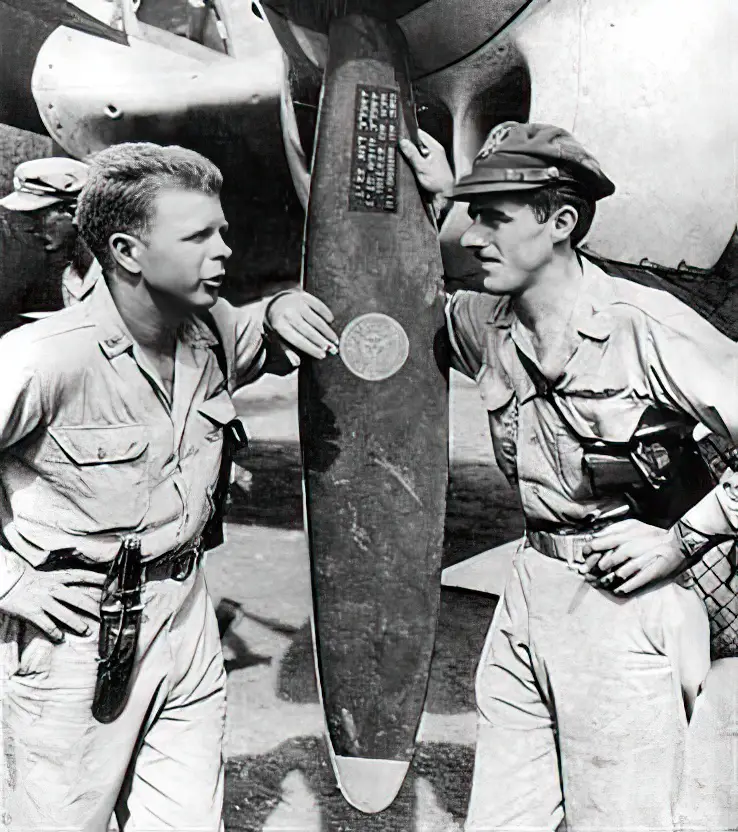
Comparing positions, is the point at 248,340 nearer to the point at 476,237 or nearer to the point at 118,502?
the point at 118,502

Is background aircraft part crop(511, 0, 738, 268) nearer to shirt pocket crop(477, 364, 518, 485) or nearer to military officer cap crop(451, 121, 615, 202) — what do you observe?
military officer cap crop(451, 121, 615, 202)

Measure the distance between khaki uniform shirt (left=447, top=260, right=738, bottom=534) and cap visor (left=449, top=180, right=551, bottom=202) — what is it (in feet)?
0.97

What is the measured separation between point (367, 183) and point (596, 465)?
1056 millimetres

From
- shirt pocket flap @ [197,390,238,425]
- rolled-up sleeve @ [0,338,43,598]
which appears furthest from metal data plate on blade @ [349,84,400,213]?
rolled-up sleeve @ [0,338,43,598]

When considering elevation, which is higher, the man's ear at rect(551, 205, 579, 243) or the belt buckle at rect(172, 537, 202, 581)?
the man's ear at rect(551, 205, 579, 243)

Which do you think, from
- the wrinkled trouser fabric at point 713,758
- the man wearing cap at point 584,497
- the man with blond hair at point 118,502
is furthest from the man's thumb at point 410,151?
the wrinkled trouser fabric at point 713,758

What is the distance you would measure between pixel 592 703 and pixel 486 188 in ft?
4.91

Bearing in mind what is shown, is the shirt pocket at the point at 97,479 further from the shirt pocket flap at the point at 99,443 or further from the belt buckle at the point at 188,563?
the belt buckle at the point at 188,563

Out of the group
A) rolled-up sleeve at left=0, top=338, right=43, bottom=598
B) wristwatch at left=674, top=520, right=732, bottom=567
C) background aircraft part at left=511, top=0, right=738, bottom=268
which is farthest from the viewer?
background aircraft part at left=511, top=0, right=738, bottom=268

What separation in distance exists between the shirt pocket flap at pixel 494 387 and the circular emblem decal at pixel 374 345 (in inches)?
9.6

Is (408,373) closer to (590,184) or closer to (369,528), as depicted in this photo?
(369,528)

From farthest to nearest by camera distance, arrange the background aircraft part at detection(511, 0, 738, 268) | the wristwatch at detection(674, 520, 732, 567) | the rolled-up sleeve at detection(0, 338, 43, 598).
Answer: the background aircraft part at detection(511, 0, 738, 268) → the wristwatch at detection(674, 520, 732, 567) → the rolled-up sleeve at detection(0, 338, 43, 598)

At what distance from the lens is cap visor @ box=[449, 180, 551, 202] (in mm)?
3076

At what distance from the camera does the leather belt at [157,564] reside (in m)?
3.10
